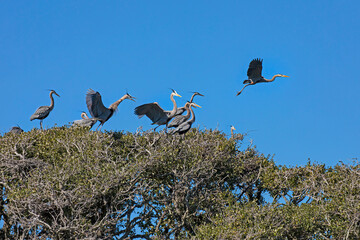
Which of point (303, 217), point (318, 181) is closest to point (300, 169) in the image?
point (318, 181)

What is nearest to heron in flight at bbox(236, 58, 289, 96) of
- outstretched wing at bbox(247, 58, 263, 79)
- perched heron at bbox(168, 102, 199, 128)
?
outstretched wing at bbox(247, 58, 263, 79)

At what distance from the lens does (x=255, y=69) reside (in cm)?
2805

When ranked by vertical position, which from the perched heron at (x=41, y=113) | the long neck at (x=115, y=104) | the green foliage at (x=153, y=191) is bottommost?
the green foliage at (x=153, y=191)

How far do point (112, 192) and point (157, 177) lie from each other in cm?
244

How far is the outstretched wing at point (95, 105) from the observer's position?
24.2 meters

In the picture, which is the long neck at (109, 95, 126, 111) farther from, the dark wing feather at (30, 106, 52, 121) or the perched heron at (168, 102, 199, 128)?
the dark wing feather at (30, 106, 52, 121)

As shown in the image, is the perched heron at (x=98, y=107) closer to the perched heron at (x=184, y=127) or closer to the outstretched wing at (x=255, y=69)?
the perched heron at (x=184, y=127)

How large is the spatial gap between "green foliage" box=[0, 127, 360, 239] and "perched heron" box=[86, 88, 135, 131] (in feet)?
3.85

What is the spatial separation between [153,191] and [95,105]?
616 centimetres

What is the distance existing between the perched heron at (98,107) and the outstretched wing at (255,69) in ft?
21.3

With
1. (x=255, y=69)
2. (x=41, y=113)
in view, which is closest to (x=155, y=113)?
(x=255, y=69)

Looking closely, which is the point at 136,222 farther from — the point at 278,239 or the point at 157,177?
the point at 278,239

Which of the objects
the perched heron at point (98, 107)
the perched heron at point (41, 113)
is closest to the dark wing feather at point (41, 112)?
the perched heron at point (41, 113)

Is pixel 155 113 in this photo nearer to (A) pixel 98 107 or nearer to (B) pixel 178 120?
(B) pixel 178 120
